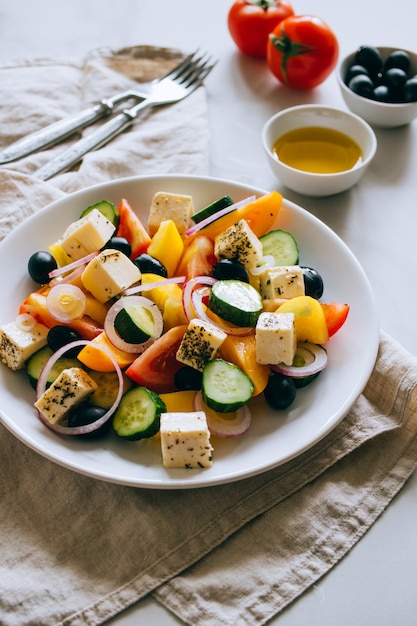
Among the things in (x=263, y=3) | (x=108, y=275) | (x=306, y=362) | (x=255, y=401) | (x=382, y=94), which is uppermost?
(x=263, y=3)

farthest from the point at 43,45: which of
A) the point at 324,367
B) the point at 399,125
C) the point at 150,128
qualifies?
the point at 324,367

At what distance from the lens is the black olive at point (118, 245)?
2.51 meters

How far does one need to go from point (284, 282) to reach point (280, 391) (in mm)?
414

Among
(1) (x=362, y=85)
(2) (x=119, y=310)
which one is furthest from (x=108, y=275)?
(1) (x=362, y=85)

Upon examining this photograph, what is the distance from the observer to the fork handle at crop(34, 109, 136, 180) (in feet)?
10.4

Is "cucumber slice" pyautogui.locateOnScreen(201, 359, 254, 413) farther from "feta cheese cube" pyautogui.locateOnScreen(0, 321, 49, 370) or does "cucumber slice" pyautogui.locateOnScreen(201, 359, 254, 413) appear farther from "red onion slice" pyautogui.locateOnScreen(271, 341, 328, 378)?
"feta cheese cube" pyautogui.locateOnScreen(0, 321, 49, 370)

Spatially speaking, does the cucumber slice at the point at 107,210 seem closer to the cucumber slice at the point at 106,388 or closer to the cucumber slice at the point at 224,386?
Answer: the cucumber slice at the point at 106,388

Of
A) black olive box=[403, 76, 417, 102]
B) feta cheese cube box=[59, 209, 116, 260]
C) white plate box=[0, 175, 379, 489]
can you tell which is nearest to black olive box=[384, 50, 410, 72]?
black olive box=[403, 76, 417, 102]

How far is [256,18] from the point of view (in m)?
3.64

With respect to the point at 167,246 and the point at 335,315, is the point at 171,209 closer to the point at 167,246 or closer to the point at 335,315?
the point at 167,246

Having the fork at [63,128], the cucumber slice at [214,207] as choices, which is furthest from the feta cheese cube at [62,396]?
the fork at [63,128]

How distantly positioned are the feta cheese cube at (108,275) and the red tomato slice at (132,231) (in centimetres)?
19

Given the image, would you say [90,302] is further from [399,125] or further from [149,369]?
[399,125]

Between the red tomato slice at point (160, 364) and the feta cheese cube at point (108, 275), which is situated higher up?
the feta cheese cube at point (108, 275)
